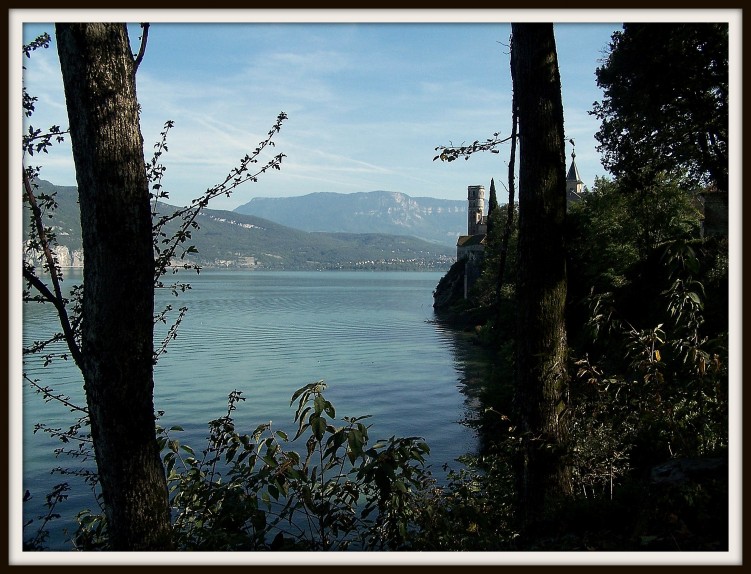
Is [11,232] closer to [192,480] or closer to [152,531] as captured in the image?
[152,531]

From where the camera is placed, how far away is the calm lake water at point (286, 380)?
21.5 meters

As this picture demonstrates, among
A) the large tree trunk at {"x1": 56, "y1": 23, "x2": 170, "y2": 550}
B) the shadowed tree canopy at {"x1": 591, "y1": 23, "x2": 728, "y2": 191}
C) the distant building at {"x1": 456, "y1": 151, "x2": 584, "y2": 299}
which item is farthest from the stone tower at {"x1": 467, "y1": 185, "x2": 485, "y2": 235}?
the large tree trunk at {"x1": 56, "y1": 23, "x2": 170, "y2": 550}

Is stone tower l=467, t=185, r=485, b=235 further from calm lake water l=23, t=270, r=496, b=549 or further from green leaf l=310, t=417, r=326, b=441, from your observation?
green leaf l=310, t=417, r=326, b=441

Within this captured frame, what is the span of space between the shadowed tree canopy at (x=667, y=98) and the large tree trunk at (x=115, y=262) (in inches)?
476

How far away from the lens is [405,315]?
288 feet

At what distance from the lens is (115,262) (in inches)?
170

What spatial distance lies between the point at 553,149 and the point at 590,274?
31.7 meters

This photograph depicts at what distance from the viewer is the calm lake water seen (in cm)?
2150

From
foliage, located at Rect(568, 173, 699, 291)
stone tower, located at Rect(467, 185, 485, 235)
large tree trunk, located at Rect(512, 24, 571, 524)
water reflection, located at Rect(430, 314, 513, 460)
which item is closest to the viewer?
large tree trunk, located at Rect(512, 24, 571, 524)

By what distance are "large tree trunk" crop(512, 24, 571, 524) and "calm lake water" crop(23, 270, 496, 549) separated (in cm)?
635

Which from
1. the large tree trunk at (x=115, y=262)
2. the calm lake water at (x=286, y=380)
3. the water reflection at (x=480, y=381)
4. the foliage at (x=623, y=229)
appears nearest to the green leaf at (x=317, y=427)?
the large tree trunk at (x=115, y=262)

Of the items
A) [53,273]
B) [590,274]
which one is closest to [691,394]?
[53,273]

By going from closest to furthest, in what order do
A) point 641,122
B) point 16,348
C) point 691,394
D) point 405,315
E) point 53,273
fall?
1. point 16,348
2. point 53,273
3. point 691,394
4. point 641,122
5. point 405,315

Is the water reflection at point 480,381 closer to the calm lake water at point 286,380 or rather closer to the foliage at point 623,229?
the calm lake water at point 286,380
